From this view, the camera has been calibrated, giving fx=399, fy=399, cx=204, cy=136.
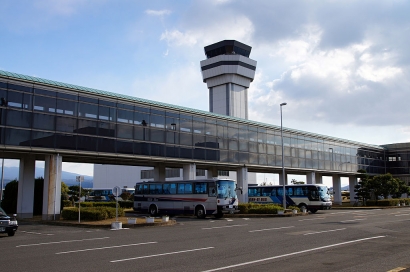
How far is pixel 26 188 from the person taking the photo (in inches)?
1262

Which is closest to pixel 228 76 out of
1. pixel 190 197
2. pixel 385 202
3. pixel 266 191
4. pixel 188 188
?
pixel 266 191

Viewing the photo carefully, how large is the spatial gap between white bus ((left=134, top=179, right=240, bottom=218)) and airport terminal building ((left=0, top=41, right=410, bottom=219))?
127 inches

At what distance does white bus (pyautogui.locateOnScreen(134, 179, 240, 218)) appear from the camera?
31531 millimetres

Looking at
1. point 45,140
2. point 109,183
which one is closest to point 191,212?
point 45,140

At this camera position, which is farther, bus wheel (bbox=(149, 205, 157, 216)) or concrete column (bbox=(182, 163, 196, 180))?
concrete column (bbox=(182, 163, 196, 180))

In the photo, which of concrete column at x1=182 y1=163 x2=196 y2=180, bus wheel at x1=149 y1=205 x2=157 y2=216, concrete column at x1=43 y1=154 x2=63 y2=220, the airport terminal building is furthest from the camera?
concrete column at x1=182 y1=163 x2=196 y2=180

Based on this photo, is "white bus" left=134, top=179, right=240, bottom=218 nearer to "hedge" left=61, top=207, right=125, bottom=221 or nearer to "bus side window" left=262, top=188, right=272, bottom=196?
"hedge" left=61, top=207, right=125, bottom=221

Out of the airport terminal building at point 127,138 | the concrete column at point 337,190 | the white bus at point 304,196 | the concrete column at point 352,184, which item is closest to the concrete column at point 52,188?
the airport terminal building at point 127,138

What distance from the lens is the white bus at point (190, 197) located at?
31531mm

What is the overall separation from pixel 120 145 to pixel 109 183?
246ft

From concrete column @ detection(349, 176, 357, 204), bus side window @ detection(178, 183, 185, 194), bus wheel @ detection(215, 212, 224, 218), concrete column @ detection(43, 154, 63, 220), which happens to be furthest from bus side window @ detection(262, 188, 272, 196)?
concrete column @ detection(349, 176, 357, 204)

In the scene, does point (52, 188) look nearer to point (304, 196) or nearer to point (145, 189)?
point (145, 189)

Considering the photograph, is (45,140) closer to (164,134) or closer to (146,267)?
(164,134)

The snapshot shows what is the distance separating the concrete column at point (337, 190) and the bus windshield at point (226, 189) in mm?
35413
